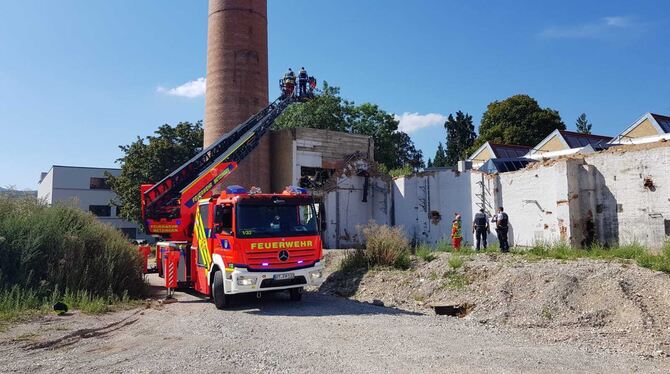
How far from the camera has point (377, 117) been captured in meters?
48.4

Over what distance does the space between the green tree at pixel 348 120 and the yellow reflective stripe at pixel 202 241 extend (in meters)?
31.9

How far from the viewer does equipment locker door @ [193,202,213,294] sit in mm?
11891

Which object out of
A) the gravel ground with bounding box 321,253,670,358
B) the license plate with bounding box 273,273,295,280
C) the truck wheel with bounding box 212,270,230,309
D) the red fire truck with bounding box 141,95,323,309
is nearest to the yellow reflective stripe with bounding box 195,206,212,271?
the red fire truck with bounding box 141,95,323,309

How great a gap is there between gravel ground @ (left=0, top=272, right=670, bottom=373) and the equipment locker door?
1.56 metres

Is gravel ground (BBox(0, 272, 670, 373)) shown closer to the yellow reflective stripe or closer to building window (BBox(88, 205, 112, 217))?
the yellow reflective stripe

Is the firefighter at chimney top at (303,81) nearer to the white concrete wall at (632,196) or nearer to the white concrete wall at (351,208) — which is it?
the white concrete wall at (351,208)

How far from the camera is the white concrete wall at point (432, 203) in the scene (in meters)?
20.9

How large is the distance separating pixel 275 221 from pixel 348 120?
37.1 meters

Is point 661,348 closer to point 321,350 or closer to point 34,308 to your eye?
point 321,350

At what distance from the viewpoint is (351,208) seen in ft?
86.0

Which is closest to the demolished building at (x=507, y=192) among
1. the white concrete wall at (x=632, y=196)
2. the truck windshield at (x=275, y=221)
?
the white concrete wall at (x=632, y=196)

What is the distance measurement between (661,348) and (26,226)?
42.5ft

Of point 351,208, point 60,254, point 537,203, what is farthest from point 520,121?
point 60,254

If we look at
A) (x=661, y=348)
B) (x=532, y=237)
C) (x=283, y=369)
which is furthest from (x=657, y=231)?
(x=283, y=369)
